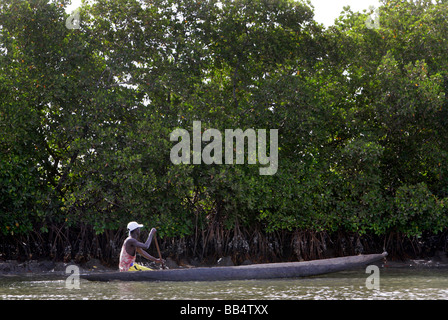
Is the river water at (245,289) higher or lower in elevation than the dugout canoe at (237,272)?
lower

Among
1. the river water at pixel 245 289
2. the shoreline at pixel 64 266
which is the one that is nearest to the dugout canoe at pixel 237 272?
the river water at pixel 245 289

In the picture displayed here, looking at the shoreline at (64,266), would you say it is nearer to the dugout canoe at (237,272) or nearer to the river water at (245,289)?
the river water at (245,289)

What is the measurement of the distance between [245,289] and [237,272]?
1.03 m

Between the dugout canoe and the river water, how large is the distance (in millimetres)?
109

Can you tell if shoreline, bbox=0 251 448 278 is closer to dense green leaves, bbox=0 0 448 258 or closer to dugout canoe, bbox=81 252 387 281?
dense green leaves, bbox=0 0 448 258

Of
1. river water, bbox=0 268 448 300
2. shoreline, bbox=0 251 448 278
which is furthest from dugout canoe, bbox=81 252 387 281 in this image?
shoreline, bbox=0 251 448 278

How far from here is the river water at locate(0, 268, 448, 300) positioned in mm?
7742

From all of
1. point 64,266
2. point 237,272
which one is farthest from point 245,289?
point 64,266

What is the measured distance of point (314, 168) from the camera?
13305mm

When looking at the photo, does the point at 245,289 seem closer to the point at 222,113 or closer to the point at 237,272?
the point at 237,272

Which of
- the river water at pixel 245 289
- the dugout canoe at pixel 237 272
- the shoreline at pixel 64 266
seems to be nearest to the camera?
the river water at pixel 245 289

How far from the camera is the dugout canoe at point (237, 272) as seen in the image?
30.5ft

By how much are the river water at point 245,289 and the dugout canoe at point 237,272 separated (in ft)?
0.36

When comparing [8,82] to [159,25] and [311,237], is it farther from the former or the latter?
[311,237]
